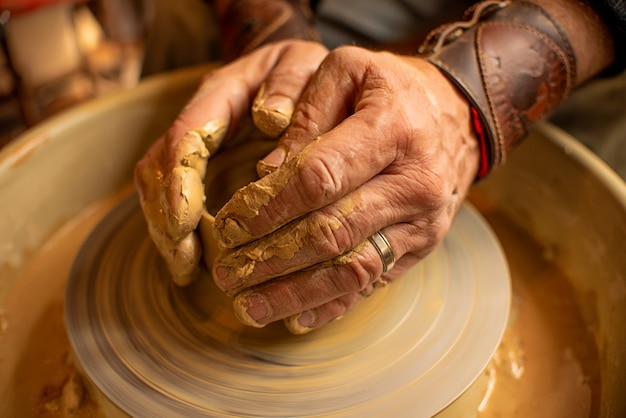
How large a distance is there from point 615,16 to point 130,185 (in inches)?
46.3

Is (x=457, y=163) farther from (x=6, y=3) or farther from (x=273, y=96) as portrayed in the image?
(x=6, y=3)

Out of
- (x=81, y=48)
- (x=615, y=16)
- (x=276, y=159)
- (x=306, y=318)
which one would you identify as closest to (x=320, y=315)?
(x=306, y=318)

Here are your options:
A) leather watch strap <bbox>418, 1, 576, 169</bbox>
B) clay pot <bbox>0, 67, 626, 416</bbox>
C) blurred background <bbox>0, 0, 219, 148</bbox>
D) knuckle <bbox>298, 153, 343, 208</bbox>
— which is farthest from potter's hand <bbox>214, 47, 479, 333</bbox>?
blurred background <bbox>0, 0, 219, 148</bbox>

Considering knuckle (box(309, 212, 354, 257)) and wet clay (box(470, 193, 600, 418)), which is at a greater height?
knuckle (box(309, 212, 354, 257))

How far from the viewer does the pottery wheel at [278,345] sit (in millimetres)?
870

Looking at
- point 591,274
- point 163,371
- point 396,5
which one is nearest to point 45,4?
point 396,5

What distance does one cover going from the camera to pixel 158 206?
93 cm

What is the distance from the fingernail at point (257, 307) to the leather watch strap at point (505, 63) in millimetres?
505

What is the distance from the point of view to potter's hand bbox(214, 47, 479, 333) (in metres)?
0.76

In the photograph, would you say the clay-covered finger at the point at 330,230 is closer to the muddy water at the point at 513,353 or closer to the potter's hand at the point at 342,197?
the potter's hand at the point at 342,197

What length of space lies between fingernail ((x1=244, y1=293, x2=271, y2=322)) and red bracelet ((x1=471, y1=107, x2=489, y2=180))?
0.49m

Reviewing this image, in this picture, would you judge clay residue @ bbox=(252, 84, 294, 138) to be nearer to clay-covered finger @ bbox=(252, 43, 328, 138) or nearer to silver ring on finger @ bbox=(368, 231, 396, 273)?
clay-covered finger @ bbox=(252, 43, 328, 138)

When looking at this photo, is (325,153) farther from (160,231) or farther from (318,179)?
(160,231)

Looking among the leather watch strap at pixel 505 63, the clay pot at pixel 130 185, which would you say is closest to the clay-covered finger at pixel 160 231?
the clay pot at pixel 130 185
